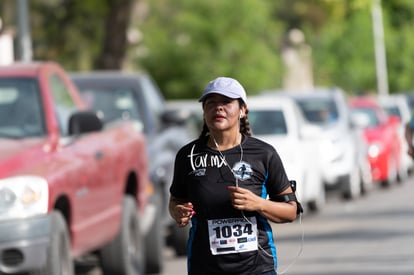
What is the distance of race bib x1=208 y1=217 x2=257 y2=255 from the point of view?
6922mm

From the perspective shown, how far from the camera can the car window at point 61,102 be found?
1214cm

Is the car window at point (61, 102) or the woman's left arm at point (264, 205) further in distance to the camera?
the car window at point (61, 102)

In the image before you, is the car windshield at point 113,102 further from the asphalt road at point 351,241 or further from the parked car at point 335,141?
the parked car at point 335,141

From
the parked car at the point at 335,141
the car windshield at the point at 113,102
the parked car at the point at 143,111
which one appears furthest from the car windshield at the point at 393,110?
the car windshield at the point at 113,102

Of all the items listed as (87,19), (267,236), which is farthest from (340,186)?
(267,236)

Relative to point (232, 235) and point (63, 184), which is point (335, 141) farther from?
point (232, 235)

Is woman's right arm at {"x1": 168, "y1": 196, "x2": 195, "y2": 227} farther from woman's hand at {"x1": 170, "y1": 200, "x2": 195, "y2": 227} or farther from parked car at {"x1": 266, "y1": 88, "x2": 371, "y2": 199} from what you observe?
parked car at {"x1": 266, "y1": 88, "x2": 371, "y2": 199}

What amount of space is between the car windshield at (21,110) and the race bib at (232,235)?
4920 millimetres

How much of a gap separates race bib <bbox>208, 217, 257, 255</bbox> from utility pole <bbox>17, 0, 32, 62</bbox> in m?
13.4

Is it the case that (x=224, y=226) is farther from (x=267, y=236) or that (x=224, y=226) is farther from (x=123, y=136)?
(x=123, y=136)

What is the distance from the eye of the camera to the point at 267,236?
7062mm

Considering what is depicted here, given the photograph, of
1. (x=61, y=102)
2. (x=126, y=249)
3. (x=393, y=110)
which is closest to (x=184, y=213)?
(x=61, y=102)

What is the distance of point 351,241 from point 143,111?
3.37 m

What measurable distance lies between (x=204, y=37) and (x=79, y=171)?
115 ft
